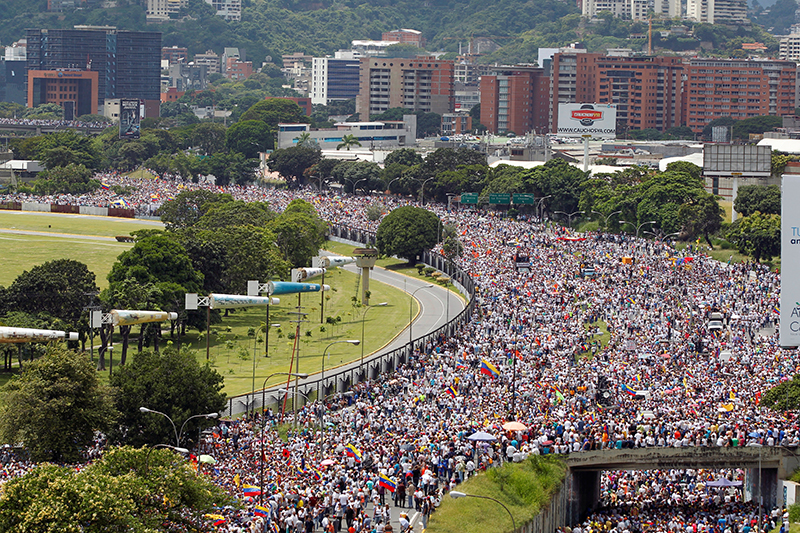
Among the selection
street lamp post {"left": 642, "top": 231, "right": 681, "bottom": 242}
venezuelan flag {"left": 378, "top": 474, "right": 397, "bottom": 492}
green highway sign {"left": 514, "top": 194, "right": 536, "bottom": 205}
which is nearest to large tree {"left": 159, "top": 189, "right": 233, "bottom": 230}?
green highway sign {"left": 514, "top": 194, "right": 536, "bottom": 205}

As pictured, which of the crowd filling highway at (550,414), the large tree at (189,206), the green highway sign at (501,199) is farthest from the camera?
the green highway sign at (501,199)

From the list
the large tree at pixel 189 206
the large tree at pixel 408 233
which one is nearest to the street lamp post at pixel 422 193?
the large tree at pixel 189 206

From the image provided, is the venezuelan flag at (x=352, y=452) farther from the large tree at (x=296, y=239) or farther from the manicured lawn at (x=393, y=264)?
the large tree at (x=296, y=239)

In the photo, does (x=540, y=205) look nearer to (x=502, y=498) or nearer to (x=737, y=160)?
(x=737, y=160)

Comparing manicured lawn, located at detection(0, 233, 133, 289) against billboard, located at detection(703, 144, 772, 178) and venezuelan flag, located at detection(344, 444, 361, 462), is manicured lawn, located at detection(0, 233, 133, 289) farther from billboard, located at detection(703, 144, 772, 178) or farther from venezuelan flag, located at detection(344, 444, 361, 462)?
billboard, located at detection(703, 144, 772, 178)

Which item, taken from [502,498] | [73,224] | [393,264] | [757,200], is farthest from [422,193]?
[502,498]

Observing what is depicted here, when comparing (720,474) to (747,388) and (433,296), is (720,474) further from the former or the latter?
(433,296)

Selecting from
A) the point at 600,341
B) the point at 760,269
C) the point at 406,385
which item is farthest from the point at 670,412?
the point at 760,269
